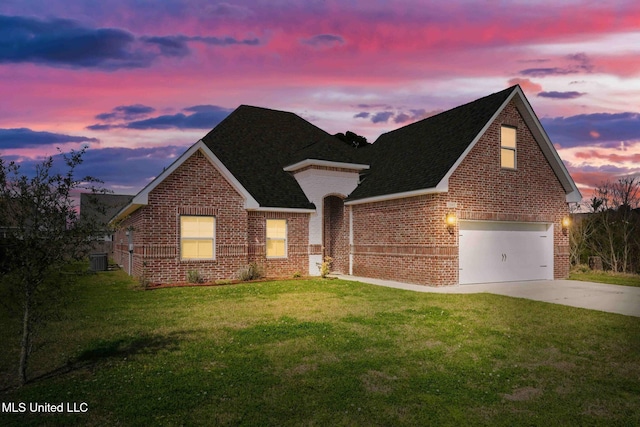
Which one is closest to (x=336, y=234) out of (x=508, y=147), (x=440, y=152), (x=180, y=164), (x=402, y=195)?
(x=402, y=195)

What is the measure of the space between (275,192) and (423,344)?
44.4ft

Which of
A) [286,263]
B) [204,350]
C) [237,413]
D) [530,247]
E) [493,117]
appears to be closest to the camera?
[237,413]

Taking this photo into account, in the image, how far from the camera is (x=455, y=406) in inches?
214

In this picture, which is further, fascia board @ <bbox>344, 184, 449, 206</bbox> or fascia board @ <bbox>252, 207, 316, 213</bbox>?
fascia board @ <bbox>252, 207, 316, 213</bbox>

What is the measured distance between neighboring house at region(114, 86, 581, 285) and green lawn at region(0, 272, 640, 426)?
539 cm

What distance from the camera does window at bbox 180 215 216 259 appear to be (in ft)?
59.4

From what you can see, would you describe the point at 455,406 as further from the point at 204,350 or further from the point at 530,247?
the point at 530,247

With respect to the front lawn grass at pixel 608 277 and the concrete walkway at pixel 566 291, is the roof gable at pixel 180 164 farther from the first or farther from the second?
the front lawn grass at pixel 608 277

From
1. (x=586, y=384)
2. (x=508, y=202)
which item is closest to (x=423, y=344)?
(x=586, y=384)

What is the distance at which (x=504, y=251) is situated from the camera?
18469 mm

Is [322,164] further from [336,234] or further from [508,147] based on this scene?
[508,147]

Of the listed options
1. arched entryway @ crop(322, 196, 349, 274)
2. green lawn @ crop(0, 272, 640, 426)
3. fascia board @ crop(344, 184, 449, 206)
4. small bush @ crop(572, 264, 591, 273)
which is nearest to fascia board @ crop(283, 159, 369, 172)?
arched entryway @ crop(322, 196, 349, 274)

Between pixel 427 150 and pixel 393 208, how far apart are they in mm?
3033

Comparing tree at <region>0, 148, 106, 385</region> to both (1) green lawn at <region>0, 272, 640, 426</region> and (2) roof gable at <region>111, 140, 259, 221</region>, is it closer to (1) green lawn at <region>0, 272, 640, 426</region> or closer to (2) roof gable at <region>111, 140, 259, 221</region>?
(1) green lawn at <region>0, 272, 640, 426</region>
